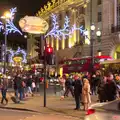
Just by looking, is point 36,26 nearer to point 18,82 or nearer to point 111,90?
point 18,82

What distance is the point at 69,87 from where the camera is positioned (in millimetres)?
25422

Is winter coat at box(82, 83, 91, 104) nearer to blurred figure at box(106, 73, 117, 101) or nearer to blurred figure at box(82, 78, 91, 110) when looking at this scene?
blurred figure at box(82, 78, 91, 110)

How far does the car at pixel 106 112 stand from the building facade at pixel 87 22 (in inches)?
1717

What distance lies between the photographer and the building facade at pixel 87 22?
53.5m

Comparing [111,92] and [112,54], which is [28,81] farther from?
[112,54]

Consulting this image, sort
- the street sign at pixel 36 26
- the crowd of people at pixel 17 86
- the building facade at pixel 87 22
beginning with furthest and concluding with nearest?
the building facade at pixel 87 22 → the crowd of people at pixel 17 86 → the street sign at pixel 36 26

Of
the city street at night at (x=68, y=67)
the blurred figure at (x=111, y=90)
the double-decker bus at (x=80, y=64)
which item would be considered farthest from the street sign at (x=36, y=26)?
the double-decker bus at (x=80, y=64)

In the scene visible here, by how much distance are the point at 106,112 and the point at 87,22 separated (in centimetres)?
5370

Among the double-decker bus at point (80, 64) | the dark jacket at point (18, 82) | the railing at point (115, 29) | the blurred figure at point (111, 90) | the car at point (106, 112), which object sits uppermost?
the railing at point (115, 29)

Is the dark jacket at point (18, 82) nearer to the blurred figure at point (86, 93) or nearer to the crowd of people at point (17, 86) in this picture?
the crowd of people at point (17, 86)

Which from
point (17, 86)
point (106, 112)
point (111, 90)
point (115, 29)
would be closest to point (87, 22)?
point (115, 29)

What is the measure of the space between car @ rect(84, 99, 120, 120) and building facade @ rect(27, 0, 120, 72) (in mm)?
43617

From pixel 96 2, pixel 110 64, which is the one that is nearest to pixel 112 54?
pixel 96 2

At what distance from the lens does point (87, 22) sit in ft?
200
